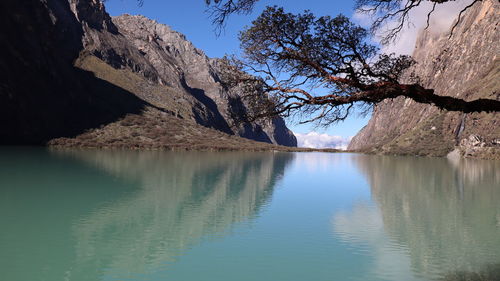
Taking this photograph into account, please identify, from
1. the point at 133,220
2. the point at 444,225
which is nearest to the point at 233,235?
the point at 133,220

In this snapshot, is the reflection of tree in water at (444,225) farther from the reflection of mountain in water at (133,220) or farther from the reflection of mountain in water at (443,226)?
the reflection of mountain in water at (133,220)

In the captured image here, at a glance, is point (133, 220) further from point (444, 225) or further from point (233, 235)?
point (444, 225)

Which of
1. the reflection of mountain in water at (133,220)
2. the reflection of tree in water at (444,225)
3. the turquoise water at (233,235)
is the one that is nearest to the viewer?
the turquoise water at (233,235)

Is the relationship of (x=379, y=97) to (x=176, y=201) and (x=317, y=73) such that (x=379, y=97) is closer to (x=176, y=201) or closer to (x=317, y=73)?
(x=317, y=73)

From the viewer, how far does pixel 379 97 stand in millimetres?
9781

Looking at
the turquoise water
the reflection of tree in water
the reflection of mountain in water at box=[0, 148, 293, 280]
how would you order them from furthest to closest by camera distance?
the reflection of tree in water
the reflection of mountain in water at box=[0, 148, 293, 280]
the turquoise water

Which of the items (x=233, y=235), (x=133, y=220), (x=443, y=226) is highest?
(x=443, y=226)

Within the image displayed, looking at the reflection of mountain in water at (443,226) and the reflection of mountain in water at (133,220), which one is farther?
the reflection of mountain in water at (443,226)

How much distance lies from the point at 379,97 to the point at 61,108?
199 meters

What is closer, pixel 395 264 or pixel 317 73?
pixel 317 73

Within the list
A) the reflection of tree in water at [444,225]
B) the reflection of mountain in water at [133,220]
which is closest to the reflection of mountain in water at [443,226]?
the reflection of tree in water at [444,225]

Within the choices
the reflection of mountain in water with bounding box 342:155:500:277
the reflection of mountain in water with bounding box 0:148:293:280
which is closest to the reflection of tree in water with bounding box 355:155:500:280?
the reflection of mountain in water with bounding box 342:155:500:277

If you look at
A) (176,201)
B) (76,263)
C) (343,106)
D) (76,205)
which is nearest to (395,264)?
(343,106)

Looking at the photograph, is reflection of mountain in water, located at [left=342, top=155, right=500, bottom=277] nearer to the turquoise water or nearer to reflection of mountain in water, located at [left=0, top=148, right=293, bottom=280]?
the turquoise water
